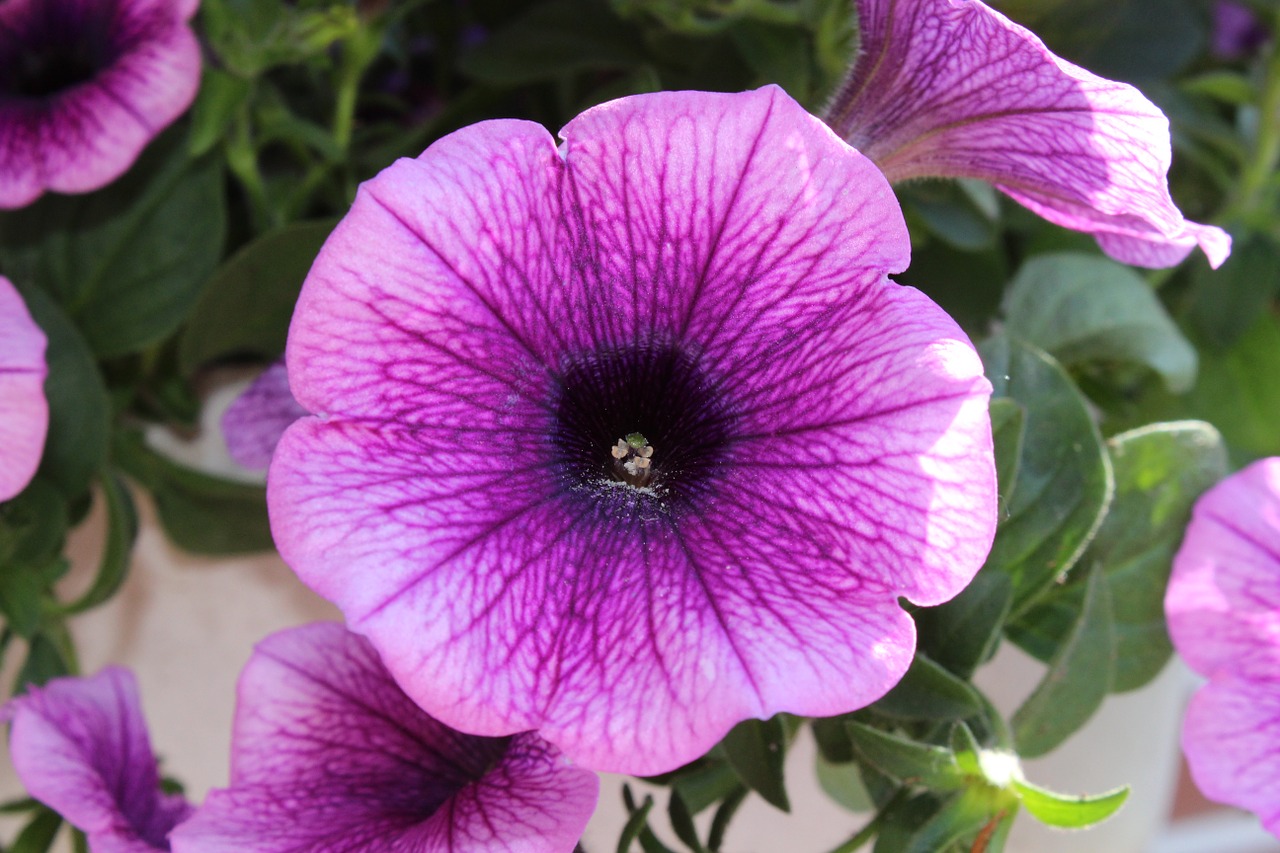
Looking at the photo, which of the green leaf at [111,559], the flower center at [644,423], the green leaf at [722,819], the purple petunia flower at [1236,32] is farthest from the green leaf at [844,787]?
the purple petunia flower at [1236,32]

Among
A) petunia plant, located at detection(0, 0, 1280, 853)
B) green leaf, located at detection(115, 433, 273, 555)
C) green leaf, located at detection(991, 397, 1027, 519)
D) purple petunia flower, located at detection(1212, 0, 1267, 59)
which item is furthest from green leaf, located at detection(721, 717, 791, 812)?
purple petunia flower, located at detection(1212, 0, 1267, 59)

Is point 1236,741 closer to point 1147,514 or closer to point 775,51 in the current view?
point 1147,514

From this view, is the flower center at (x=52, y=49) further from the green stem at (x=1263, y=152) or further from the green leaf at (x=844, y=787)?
the green stem at (x=1263, y=152)

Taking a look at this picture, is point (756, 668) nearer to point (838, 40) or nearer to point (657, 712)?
point (657, 712)

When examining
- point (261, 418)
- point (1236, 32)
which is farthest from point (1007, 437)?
point (1236, 32)

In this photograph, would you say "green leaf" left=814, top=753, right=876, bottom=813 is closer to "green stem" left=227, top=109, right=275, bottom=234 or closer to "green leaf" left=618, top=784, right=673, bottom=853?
"green leaf" left=618, top=784, right=673, bottom=853

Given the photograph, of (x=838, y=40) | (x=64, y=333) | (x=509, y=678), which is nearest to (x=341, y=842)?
(x=509, y=678)

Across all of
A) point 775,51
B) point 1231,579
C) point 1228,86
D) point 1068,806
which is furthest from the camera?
point 1228,86
